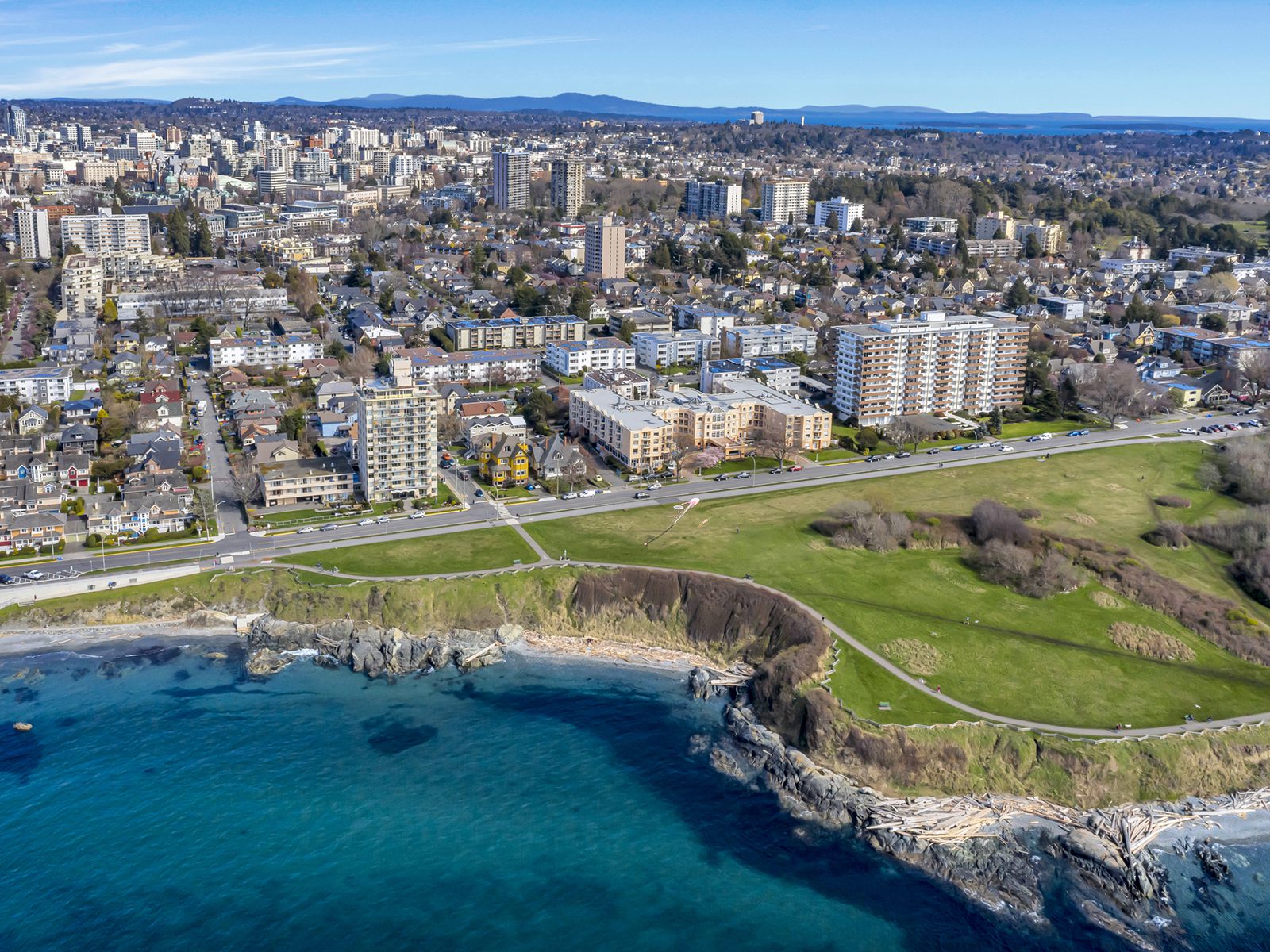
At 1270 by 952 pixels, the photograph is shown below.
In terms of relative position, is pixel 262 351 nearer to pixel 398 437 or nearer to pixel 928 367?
pixel 398 437

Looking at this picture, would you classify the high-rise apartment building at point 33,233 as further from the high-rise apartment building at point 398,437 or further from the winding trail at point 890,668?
the winding trail at point 890,668

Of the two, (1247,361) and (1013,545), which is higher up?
(1247,361)

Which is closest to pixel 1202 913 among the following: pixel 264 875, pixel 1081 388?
pixel 264 875

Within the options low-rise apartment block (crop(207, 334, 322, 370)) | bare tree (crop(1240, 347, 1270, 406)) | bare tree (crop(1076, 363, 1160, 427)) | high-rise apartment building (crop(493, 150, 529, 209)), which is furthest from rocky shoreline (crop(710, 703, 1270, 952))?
high-rise apartment building (crop(493, 150, 529, 209))

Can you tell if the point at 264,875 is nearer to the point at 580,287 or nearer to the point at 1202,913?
the point at 1202,913

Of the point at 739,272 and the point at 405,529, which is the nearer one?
the point at 405,529

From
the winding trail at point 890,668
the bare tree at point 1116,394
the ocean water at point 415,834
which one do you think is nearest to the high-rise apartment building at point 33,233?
the winding trail at point 890,668

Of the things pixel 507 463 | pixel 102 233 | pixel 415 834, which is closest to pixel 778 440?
pixel 507 463
